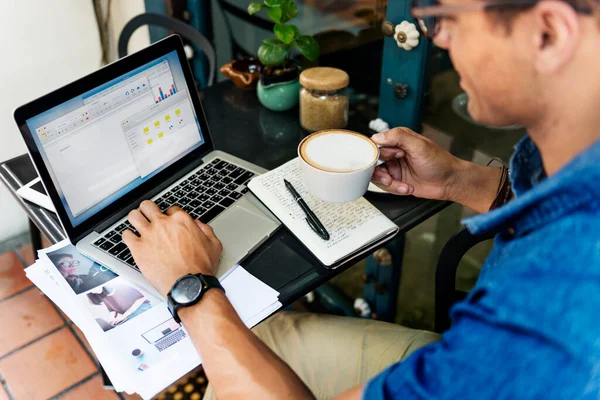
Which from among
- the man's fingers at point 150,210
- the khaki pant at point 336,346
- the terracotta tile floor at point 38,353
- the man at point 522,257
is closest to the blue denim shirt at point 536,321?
the man at point 522,257

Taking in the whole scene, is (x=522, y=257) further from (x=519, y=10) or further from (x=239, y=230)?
(x=239, y=230)

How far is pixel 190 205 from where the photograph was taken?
1077mm

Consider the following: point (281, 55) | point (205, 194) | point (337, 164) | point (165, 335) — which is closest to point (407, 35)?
point (281, 55)

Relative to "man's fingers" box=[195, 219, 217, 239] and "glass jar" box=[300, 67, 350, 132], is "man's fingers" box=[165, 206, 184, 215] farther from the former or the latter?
"glass jar" box=[300, 67, 350, 132]

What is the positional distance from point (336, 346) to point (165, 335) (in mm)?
369

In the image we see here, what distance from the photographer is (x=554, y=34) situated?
543 millimetres

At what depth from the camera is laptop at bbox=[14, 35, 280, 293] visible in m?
0.91

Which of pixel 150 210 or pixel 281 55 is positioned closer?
pixel 150 210

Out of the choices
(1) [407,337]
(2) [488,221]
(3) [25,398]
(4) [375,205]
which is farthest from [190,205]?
(3) [25,398]

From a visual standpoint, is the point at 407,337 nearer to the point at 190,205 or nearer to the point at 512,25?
the point at 190,205

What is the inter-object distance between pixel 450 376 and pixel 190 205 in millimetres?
674

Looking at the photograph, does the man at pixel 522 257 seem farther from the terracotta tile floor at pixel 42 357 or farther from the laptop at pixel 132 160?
the terracotta tile floor at pixel 42 357

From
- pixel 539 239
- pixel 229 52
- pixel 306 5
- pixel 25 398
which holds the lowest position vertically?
pixel 25 398

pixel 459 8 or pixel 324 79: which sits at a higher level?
pixel 459 8
